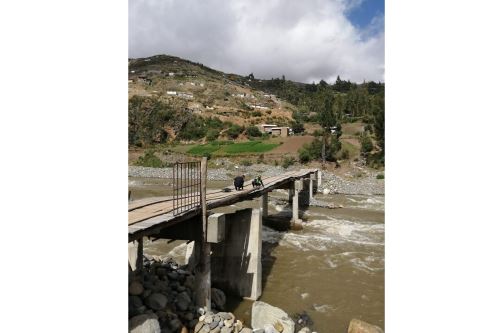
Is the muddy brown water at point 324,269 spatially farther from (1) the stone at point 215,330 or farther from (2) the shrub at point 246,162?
(2) the shrub at point 246,162

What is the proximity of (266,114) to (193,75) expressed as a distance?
38.3 m

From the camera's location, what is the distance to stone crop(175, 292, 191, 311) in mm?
7004

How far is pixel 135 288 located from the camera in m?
6.70

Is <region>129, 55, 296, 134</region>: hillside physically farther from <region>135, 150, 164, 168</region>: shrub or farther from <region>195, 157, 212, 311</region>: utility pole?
<region>195, 157, 212, 311</region>: utility pole

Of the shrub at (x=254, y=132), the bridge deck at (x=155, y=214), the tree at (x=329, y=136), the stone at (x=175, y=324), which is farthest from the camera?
the shrub at (x=254, y=132)

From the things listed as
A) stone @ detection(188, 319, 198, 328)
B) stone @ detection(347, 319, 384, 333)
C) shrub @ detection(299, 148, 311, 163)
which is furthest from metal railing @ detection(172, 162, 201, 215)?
shrub @ detection(299, 148, 311, 163)

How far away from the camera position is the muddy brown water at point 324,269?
26.5 feet

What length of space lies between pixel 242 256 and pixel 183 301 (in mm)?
1934

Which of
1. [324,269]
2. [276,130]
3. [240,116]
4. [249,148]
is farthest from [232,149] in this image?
[324,269]

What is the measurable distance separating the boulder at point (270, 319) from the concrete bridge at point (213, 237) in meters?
1.04

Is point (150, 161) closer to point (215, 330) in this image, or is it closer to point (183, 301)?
point (183, 301)

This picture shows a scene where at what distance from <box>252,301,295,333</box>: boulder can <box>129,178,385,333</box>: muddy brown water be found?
1.85ft

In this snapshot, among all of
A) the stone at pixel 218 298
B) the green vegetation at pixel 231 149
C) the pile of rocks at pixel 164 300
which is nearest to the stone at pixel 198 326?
the pile of rocks at pixel 164 300
